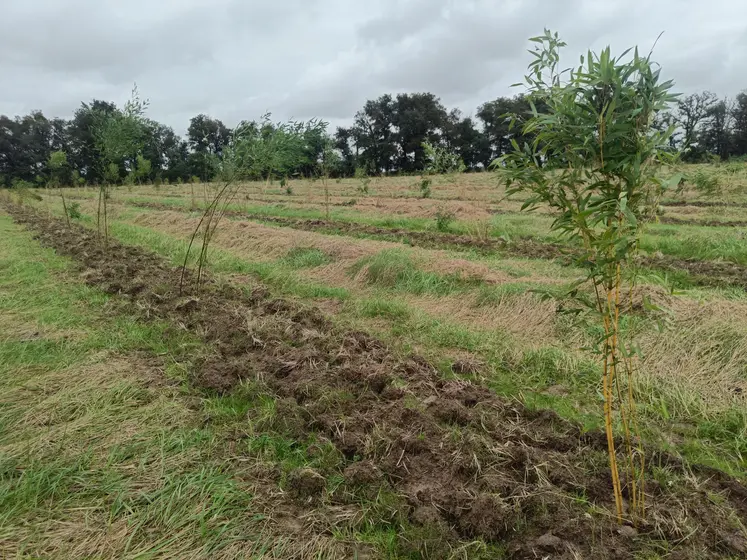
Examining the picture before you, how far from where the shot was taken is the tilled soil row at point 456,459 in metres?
2.42

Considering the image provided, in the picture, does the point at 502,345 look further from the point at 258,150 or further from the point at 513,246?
the point at 513,246

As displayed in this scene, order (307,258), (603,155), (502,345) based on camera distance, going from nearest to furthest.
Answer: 1. (603,155)
2. (502,345)
3. (307,258)

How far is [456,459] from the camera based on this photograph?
2.99m

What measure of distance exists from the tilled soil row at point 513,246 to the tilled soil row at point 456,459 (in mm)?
1580

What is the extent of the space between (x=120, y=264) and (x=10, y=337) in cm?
412

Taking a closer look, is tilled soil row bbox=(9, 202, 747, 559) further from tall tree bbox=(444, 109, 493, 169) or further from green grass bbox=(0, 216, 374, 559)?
tall tree bbox=(444, 109, 493, 169)

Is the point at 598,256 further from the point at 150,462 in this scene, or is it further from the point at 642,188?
the point at 150,462

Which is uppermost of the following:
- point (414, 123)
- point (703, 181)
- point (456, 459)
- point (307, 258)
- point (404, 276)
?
point (414, 123)

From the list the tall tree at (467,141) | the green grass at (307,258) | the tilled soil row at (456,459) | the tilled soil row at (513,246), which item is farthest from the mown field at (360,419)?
the tall tree at (467,141)

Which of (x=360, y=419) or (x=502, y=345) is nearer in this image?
(x=360, y=419)

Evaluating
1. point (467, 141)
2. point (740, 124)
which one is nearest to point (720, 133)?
point (740, 124)

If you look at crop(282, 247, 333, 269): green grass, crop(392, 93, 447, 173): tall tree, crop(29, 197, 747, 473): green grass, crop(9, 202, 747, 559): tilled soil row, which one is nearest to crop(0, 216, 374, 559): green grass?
crop(9, 202, 747, 559): tilled soil row

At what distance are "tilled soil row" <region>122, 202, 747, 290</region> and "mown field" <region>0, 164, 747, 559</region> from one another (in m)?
0.34

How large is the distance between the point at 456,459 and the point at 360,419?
33.6 inches
